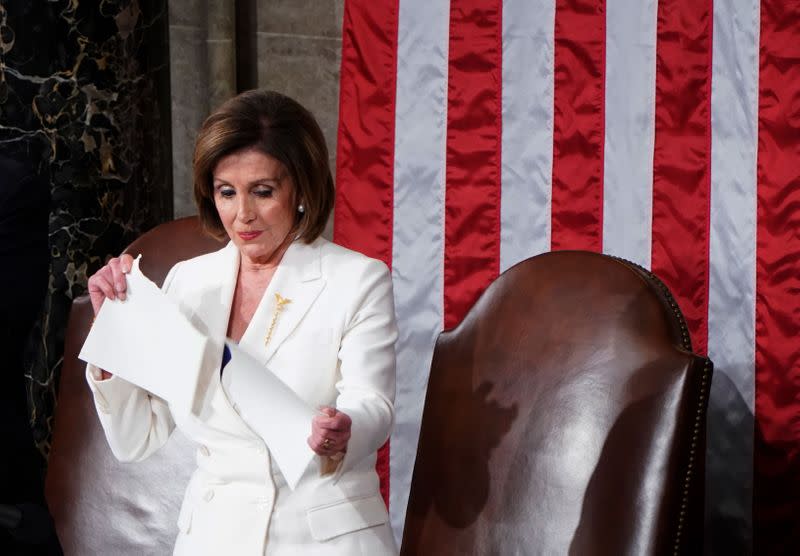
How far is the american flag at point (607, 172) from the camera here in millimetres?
2824

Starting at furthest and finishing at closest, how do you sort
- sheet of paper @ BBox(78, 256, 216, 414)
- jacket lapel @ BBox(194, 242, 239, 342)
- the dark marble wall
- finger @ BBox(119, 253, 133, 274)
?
the dark marble wall → jacket lapel @ BBox(194, 242, 239, 342) → finger @ BBox(119, 253, 133, 274) → sheet of paper @ BBox(78, 256, 216, 414)

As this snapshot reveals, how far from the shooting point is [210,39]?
3.76m

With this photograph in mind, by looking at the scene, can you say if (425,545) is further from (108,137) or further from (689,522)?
(108,137)

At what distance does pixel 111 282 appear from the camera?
76.9 inches

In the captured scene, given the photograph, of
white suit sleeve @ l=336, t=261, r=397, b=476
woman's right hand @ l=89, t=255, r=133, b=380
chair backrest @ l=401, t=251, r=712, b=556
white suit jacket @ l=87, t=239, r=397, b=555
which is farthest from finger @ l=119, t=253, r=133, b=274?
chair backrest @ l=401, t=251, r=712, b=556

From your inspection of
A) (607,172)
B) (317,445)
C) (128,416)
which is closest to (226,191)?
(128,416)

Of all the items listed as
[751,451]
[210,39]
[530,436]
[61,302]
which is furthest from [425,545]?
[210,39]

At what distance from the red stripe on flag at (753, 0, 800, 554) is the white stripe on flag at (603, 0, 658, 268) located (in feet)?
0.91

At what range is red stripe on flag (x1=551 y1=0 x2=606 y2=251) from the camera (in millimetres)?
2977

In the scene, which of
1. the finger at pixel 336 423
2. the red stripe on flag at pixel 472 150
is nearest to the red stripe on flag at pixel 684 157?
the red stripe on flag at pixel 472 150

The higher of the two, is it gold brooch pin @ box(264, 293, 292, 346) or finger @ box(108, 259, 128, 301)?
finger @ box(108, 259, 128, 301)

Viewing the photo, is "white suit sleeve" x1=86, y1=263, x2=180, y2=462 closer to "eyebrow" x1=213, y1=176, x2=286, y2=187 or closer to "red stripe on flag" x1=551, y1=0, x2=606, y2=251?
"eyebrow" x1=213, y1=176, x2=286, y2=187

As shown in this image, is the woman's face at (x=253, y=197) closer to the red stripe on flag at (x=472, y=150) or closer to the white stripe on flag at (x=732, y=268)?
the red stripe on flag at (x=472, y=150)

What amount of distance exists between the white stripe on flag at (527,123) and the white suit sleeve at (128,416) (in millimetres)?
1271
